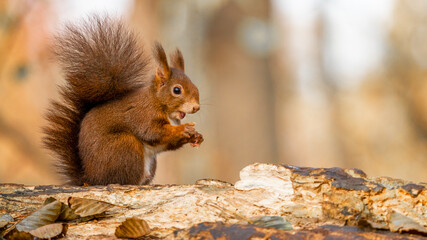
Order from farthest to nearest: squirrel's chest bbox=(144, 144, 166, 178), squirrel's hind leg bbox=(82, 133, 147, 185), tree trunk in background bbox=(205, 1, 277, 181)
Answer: tree trunk in background bbox=(205, 1, 277, 181)
squirrel's chest bbox=(144, 144, 166, 178)
squirrel's hind leg bbox=(82, 133, 147, 185)

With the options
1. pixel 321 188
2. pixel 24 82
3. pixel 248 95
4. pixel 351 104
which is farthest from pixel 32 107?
pixel 321 188

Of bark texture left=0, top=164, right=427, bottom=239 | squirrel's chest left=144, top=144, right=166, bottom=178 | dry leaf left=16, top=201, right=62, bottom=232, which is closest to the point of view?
bark texture left=0, top=164, right=427, bottom=239

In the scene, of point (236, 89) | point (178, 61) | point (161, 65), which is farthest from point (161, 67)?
point (236, 89)

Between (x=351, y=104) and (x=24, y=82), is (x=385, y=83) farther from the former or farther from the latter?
(x=24, y=82)

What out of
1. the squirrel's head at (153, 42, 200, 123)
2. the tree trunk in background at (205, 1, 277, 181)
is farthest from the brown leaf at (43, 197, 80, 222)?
the tree trunk in background at (205, 1, 277, 181)

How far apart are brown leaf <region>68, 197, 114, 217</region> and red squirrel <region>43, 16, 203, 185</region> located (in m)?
0.46

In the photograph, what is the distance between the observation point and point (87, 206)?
1333 millimetres

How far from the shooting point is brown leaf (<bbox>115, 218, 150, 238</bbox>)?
3.67 ft

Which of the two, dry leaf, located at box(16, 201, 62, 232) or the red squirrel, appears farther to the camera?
the red squirrel

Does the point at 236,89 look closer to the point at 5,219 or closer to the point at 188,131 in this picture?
the point at 188,131

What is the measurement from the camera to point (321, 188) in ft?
4.43

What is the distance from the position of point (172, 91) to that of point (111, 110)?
10.2 inches

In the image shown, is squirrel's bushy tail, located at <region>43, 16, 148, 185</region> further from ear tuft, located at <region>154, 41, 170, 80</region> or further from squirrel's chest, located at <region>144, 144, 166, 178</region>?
squirrel's chest, located at <region>144, 144, 166, 178</region>

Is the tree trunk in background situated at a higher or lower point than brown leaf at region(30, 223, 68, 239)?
higher
